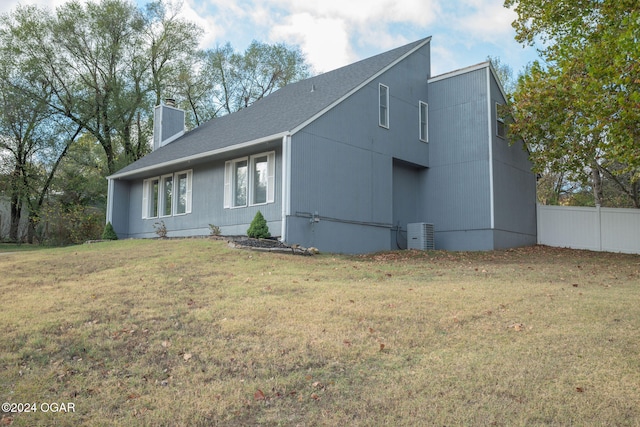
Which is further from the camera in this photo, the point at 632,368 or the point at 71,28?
the point at 71,28

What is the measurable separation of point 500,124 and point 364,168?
207 inches

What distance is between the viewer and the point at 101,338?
659 centimetres

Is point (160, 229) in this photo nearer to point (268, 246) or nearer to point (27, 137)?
point (268, 246)

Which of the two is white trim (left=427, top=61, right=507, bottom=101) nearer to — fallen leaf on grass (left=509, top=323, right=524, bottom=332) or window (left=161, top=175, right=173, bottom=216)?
window (left=161, top=175, right=173, bottom=216)

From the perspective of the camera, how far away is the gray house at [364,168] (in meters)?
15.3

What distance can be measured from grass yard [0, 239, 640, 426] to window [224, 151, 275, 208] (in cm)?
587

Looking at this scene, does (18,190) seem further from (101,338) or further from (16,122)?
(101,338)

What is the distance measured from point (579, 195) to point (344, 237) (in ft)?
73.0

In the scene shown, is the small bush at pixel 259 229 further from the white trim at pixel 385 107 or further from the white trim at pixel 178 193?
the white trim at pixel 385 107

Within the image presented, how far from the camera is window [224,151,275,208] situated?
15719mm

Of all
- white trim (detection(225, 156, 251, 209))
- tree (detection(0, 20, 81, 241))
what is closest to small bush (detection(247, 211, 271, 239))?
white trim (detection(225, 156, 251, 209))

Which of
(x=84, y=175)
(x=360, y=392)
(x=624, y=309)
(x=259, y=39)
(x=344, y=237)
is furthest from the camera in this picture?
(x=259, y=39)

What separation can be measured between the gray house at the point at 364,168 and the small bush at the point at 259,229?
0.35m

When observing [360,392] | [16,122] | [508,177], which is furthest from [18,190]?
[360,392]
